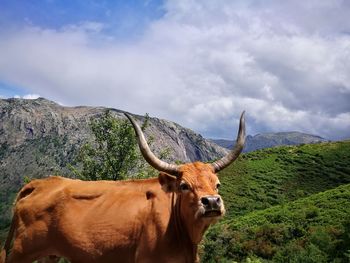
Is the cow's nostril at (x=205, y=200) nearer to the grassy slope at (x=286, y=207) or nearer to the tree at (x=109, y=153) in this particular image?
the tree at (x=109, y=153)

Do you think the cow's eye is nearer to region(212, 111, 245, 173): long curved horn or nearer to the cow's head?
the cow's head

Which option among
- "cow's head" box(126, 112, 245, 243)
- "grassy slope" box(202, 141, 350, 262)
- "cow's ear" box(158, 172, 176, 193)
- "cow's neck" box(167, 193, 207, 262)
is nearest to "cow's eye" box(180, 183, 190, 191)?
"cow's head" box(126, 112, 245, 243)

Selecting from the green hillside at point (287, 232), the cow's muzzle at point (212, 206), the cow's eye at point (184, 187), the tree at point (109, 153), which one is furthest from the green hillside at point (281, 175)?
the cow's muzzle at point (212, 206)

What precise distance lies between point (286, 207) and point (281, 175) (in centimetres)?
3691

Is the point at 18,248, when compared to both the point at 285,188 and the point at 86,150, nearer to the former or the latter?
the point at 86,150

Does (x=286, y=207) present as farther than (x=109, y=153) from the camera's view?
Yes

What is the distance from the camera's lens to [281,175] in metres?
110

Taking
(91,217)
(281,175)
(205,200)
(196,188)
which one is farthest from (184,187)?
(281,175)

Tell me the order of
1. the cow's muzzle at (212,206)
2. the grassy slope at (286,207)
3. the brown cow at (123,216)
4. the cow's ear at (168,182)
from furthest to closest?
the grassy slope at (286,207), the cow's ear at (168,182), the brown cow at (123,216), the cow's muzzle at (212,206)

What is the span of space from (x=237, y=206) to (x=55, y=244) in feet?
277

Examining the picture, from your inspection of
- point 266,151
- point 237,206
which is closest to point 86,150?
point 237,206

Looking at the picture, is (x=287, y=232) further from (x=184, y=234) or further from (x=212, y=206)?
(x=212, y=206)

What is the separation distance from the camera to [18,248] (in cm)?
920

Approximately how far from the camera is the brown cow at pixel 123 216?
8.31 metres
